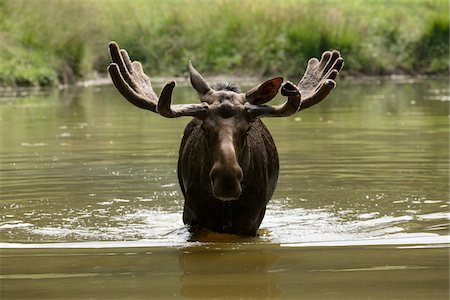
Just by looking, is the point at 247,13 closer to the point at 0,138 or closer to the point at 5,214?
the point at 0,138

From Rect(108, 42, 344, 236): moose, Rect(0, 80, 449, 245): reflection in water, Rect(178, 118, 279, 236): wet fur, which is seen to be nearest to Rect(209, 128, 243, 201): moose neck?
Rect(108, 42, 344, 236): moose

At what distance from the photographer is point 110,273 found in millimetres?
7180

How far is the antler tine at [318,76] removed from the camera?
29.0 feet

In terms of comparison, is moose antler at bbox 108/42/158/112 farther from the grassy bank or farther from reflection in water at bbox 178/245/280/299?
the grassy bank

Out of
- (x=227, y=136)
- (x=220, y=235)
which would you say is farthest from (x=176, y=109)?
(x=220, y=235)

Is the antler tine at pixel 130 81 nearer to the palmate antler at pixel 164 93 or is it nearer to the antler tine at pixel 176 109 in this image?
the palmate antler at pixel 164 93

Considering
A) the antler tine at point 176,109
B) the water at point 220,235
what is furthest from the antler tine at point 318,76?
the water at point 220,235

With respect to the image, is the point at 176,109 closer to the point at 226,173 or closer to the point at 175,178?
the point at 226,173

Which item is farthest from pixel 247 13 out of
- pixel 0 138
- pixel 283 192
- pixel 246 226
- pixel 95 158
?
pixel 246 226

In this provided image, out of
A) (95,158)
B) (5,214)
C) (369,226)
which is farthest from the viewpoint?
(95,158)

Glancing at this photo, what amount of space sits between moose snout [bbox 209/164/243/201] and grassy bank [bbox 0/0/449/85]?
32.6 metres

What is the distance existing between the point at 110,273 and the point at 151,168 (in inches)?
272

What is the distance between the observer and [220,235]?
8.73 metres

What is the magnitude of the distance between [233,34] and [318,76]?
3476 centimetres
